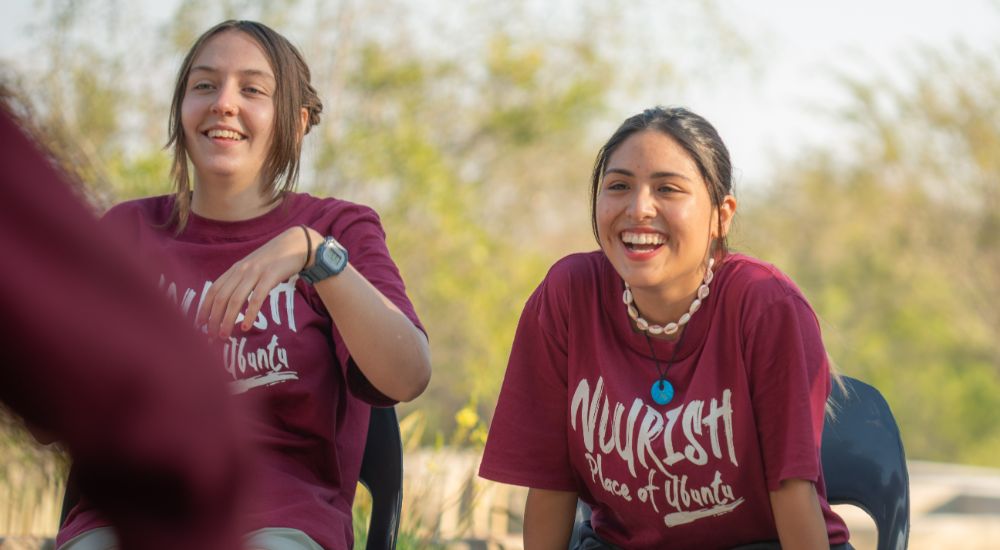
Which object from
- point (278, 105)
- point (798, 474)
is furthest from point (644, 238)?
point (278, 105)

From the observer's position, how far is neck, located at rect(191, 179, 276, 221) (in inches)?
94.4

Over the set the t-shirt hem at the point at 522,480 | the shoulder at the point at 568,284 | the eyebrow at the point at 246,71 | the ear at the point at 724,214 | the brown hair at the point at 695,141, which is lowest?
the t-shirt hem at the point at 522,480

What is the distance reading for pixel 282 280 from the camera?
1.85 meters

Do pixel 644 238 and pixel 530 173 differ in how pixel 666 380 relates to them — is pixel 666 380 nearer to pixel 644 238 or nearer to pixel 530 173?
pixel 644 238

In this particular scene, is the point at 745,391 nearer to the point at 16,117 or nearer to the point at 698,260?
the point at 698,260

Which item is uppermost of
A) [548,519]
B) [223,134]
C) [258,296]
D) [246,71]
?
[246,71]

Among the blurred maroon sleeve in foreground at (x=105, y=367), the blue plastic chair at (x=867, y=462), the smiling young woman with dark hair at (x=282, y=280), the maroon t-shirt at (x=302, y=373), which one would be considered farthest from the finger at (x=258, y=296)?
the blurred maroon sleeve in foreground at (x=105, y=367)

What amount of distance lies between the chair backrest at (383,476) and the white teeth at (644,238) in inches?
23.5

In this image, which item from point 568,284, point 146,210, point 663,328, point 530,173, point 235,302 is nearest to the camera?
point 235,302

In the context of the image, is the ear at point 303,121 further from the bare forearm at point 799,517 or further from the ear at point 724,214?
the bare forearm at point 799,517

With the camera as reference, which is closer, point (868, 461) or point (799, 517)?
point (799, 517)

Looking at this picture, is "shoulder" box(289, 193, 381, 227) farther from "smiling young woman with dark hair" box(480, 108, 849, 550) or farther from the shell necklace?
the shell necklace

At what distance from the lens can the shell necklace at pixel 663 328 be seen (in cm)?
218

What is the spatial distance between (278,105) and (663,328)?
2.88ft
